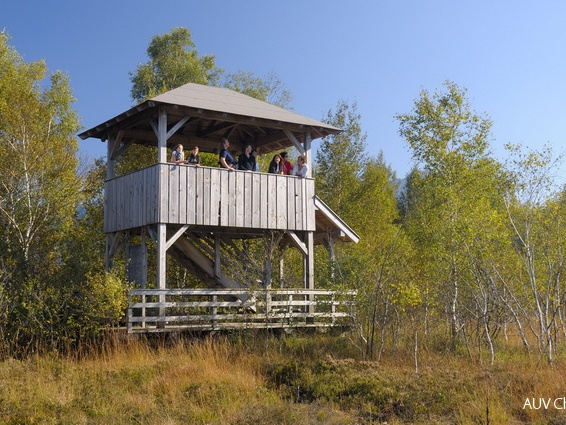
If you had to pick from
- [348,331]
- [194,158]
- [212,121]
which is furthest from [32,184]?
[348,331]

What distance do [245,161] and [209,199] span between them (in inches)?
71.5

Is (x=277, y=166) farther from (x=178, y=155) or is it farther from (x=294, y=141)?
(x=178, y=155)

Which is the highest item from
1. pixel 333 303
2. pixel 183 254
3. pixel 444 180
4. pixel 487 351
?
pixel 444 180

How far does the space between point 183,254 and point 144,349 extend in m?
5.03

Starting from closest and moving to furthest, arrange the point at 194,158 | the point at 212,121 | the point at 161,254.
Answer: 1. the point at 161,254
2. the point at 194,158
3. the point at 212,121

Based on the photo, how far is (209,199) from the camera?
18031 mm

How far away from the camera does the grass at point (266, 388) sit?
1103cm

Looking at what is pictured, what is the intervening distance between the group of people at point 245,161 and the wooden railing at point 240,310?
3432 millimetres

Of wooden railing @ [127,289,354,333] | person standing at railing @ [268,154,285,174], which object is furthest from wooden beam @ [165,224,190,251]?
person standing at railing @ [268,154,285,174]

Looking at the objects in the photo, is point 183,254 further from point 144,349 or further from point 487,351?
point 487,351

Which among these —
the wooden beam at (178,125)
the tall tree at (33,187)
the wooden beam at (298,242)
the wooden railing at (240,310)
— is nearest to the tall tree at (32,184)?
the tall tree at (33,187)

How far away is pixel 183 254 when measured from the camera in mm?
20094

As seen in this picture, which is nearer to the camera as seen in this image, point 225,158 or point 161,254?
point 161,254

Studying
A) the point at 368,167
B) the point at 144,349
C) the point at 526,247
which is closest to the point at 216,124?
the point at 144,349
